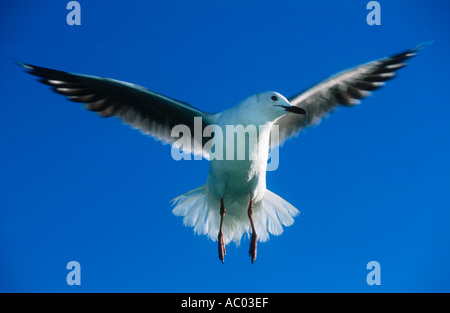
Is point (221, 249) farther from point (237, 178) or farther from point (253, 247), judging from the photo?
point (237, 178)

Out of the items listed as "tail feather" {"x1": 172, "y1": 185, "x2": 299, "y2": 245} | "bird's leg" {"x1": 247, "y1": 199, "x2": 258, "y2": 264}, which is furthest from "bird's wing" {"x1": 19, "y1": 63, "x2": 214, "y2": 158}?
"bird's leg" {"x1": 247, "y1": 199, "x2": 258, "y2": 264}

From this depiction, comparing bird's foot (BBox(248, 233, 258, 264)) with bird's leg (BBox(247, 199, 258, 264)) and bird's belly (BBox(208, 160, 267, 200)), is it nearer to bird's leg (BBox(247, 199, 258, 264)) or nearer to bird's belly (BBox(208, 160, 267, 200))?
bird's leg (BBox(247, 199, 258, 264))

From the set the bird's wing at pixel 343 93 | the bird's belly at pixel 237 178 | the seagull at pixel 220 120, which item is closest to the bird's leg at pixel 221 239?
the seagull at pixel 220 120

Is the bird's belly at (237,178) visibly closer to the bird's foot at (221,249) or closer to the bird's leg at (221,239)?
the bird's leg at (221,239)

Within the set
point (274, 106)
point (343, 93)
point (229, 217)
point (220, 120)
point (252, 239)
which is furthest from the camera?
point (343, 93)

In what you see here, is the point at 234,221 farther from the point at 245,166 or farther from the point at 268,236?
the point at 245,166

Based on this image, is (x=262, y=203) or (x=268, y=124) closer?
(x=268, y=124)

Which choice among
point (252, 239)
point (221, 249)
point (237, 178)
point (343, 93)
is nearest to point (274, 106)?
point (237, 178)

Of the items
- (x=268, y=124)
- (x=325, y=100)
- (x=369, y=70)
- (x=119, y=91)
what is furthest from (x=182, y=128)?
(x=369, y=70)
